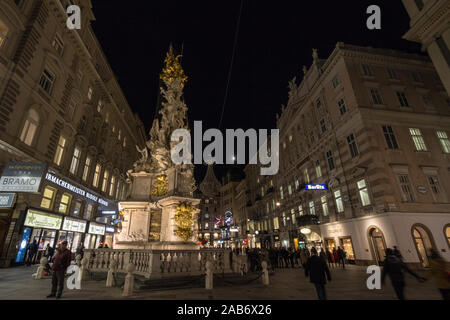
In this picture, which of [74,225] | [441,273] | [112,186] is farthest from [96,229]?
[441,273]

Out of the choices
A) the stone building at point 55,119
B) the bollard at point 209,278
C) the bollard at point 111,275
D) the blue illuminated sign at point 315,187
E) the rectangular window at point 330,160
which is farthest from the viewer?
the rectangular window at point 330,160

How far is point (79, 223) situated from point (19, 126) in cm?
1197

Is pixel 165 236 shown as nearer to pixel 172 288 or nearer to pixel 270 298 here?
pixel 172 288

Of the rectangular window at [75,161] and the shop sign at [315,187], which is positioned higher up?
the rectangular window at [75,161]

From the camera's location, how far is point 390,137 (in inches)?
830

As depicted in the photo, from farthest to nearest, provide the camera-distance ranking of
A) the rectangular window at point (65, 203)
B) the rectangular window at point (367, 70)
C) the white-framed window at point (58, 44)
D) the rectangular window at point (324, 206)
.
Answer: the rectangular window at point (324, 206)
the rectangular window at point (367, 70)
the rectangular window at point (65, 203)
the white-framed window at point (58, 44)

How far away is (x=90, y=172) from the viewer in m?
27.4

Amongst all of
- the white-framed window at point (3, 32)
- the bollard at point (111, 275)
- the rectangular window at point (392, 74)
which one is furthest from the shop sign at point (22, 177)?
the rectangular window at point (392, 74)

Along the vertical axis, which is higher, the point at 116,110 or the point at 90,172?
the point at 116,110

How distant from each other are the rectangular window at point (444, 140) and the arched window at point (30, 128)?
38.1 m

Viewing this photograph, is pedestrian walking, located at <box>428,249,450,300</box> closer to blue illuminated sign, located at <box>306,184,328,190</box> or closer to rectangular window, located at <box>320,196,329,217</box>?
blue illuminated sign, located at <box>306,184,328,190</box>

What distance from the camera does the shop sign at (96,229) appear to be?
26.3 meters

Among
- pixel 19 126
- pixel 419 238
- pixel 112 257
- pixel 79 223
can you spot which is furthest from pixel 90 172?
pixel 419 238

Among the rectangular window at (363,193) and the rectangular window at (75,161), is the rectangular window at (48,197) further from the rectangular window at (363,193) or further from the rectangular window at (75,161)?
the rectangular window at (363,193)
